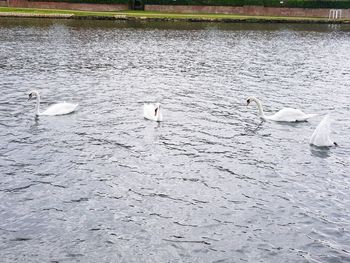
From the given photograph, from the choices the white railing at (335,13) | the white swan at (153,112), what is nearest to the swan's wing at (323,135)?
the white swan at (153,112)

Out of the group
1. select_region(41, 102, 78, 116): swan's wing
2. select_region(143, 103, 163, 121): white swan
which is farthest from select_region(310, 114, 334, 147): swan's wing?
select_region(41, 102, 78, 116): swan's wing

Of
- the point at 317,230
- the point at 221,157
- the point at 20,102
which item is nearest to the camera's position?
the point at 317,230

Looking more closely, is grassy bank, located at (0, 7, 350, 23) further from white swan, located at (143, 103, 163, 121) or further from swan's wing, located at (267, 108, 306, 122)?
swan's wing, located at (267, 108, 306, 122)

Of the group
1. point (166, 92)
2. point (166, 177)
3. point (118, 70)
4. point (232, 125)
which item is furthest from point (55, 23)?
point (166, 177)

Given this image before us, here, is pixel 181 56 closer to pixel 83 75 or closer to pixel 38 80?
pixel 83 75

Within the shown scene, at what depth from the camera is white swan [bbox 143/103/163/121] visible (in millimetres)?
21719

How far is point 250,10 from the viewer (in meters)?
91.4

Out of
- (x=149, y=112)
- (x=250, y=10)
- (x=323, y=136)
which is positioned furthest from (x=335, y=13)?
(x=323, y=136)

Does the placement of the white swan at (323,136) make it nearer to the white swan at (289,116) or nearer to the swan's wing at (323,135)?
the swan's wing at (323,135)

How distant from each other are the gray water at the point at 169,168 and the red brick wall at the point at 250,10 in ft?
182

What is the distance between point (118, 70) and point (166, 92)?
7593 mm

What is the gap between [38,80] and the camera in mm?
29469

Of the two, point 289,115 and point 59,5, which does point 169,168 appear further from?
point 59,5

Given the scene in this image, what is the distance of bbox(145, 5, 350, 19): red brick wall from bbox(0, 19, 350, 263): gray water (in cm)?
5548
